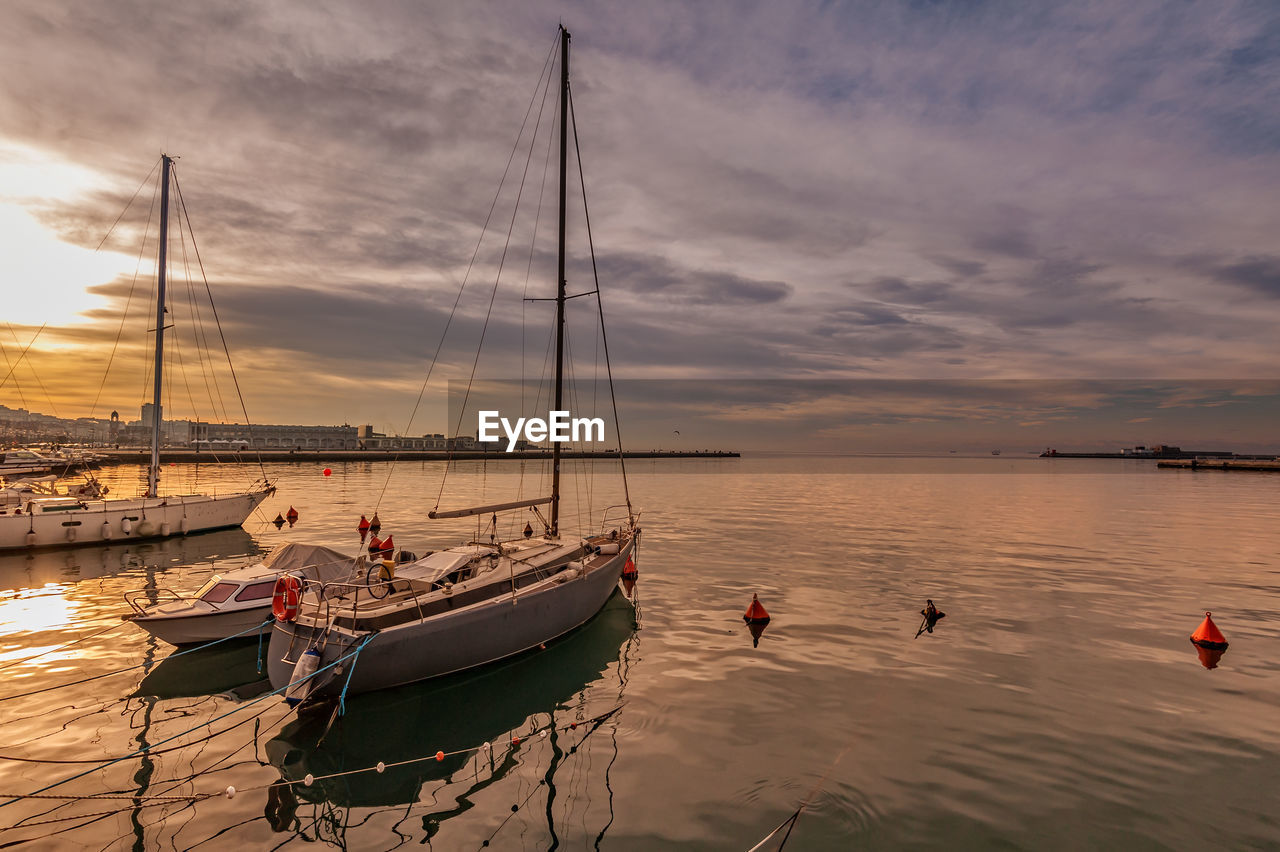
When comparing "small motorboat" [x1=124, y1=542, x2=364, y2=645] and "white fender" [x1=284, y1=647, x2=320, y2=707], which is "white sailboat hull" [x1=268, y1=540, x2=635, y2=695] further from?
"small motorboat" [x1=124, y1=542, x2=364, y2=645]

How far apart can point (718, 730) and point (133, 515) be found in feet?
115

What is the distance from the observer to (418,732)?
12.4 m

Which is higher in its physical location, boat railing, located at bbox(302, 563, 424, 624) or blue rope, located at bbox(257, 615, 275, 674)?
boat railing, located at bbox(302, 563, 424, 624)

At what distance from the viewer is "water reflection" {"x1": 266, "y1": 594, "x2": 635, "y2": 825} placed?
1050 centimetres

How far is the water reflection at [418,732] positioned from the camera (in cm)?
1050

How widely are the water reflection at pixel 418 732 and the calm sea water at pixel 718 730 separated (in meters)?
0.06

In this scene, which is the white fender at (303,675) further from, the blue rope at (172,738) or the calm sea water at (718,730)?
the calm sea water at (718,730)

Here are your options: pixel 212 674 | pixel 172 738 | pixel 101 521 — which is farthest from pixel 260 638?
pixel 101 521

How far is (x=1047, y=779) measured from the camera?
1089 cm

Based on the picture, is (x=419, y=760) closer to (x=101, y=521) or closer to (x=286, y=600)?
(x=286, y=600)

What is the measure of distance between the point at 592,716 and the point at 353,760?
4.75 meters

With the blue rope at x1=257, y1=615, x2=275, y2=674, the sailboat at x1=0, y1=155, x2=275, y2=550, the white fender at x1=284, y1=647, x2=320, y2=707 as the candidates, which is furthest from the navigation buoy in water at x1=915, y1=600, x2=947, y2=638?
the sailboat at x1=0, y1=155, x2=275, y2=550

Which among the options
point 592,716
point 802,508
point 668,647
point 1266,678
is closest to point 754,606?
point 668,647

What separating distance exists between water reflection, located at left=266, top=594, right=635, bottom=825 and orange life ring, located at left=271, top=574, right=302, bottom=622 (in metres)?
2.05
